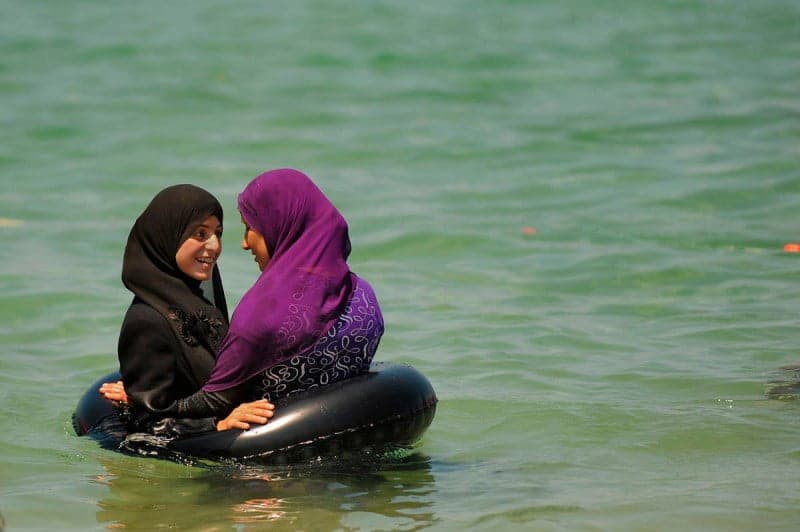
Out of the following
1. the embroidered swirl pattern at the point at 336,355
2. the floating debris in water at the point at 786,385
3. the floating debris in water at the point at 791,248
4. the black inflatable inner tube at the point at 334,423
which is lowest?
the floating debris in water at the point at 786,385

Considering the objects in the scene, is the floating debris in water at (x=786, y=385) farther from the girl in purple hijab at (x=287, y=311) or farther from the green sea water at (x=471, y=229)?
the girl in purple hijab at (x=287, y=311)

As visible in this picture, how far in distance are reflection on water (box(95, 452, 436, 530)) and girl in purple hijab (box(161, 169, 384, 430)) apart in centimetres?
30

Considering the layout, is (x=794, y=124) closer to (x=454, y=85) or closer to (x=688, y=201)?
(x=688, y=201)

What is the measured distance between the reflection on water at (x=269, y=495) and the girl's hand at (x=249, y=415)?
191 mm

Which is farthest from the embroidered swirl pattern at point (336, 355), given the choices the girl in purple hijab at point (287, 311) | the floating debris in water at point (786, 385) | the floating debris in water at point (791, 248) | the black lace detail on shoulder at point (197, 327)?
the floating debris in water at point (791, 248)

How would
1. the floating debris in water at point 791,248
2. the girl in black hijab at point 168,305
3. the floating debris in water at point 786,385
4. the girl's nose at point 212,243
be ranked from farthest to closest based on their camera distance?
1. the floating debris in water at point 791,248
2. the floating debris in water at point 786,385
3. the girl's nose at point 212,243
4. the girl in black hijab at point 168,305

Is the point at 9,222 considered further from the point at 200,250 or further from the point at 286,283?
the point at 286,283

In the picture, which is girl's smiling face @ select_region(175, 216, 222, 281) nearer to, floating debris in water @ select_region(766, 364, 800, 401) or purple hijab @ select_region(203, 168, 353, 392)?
purple hijab @ select_region(203, 168, 353, 392)

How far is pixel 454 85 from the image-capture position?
16.6 metres

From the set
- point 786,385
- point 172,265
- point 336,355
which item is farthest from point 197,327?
point 786,385

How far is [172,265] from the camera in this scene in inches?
205

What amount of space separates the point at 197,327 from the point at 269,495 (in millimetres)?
728

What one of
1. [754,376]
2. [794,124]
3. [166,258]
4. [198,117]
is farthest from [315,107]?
[166,258]

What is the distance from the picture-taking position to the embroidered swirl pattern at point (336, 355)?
202 inches
